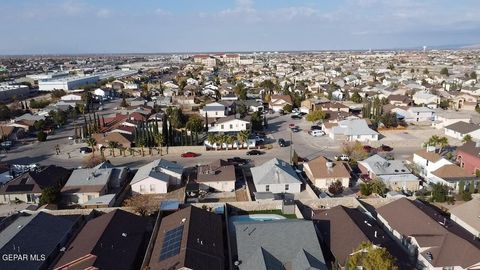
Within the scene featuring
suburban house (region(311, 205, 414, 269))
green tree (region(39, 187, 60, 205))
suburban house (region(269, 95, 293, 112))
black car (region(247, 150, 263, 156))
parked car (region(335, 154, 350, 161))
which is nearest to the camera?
suburban house (region(311, 205, 414, 269))

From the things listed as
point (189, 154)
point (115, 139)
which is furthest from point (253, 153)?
point (115, 139)

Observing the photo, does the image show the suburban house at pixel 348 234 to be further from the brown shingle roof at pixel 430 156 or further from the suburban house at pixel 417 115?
the suburban house at pixel 417 115

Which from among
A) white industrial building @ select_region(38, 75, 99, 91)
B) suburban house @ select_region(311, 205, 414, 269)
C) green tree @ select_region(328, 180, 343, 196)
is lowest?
green tree @ select_region(328, 180, 343, 196)

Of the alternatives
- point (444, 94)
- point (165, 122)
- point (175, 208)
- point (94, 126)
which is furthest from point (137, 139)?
point (444, 94)

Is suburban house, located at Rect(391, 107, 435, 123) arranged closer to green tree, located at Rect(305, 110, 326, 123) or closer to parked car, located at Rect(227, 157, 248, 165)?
green tree, located at Rect(305, 110, 326, 123)

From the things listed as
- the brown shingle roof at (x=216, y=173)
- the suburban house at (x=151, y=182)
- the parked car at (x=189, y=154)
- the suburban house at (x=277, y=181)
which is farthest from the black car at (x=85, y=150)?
the suburban house at (x=277, y=181)

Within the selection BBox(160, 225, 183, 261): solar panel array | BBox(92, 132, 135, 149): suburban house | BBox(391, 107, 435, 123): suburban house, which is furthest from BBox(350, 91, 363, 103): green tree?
BBox(160, 225, 183, 261): solar panel array

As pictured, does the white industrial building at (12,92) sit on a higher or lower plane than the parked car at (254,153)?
higher

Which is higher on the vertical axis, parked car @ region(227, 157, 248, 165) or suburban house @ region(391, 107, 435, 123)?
suburban house @ region(391, 107, 435, 123)
